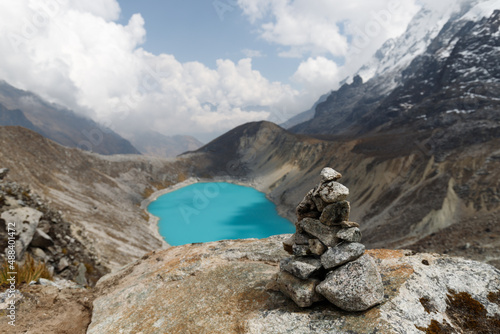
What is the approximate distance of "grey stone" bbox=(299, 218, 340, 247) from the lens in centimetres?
966

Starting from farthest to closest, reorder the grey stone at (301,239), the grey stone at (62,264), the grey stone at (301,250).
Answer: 1. the grey stone at (62,264)
2. the grey stone at (301,239)
3. the grey stone at (301,250)

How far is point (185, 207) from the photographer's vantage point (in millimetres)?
105938

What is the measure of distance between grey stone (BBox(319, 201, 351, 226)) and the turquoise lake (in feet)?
213

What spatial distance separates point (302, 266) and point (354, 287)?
185 centimetres

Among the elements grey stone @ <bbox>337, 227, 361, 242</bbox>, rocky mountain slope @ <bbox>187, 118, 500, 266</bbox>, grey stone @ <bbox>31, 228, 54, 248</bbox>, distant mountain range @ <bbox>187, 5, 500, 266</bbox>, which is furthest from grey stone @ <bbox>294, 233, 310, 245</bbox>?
distant mountain range @ <bbox>187, 5, 500, 266</bbox>

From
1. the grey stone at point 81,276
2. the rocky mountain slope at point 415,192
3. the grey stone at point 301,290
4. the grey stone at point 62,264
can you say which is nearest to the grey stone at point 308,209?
the grey stone at point 301,290

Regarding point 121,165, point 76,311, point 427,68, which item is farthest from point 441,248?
point 427,68

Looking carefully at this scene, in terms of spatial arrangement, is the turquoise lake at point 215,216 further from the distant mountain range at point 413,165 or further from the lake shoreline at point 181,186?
the distant mountain range at point 413,165

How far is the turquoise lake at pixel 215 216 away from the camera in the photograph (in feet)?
253

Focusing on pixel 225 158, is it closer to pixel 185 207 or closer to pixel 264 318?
pixel 185 207

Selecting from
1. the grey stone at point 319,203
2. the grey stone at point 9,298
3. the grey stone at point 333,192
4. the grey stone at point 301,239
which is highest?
the grey stone at point 333,192

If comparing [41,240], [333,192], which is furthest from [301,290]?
[41,240]

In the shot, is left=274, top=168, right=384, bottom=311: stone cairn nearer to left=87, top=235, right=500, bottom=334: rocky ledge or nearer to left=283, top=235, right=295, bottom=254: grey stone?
left=283, top=235, right=295, bottom=254: grey stone

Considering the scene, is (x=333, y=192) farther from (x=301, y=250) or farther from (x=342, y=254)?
(x=301, y=250)
